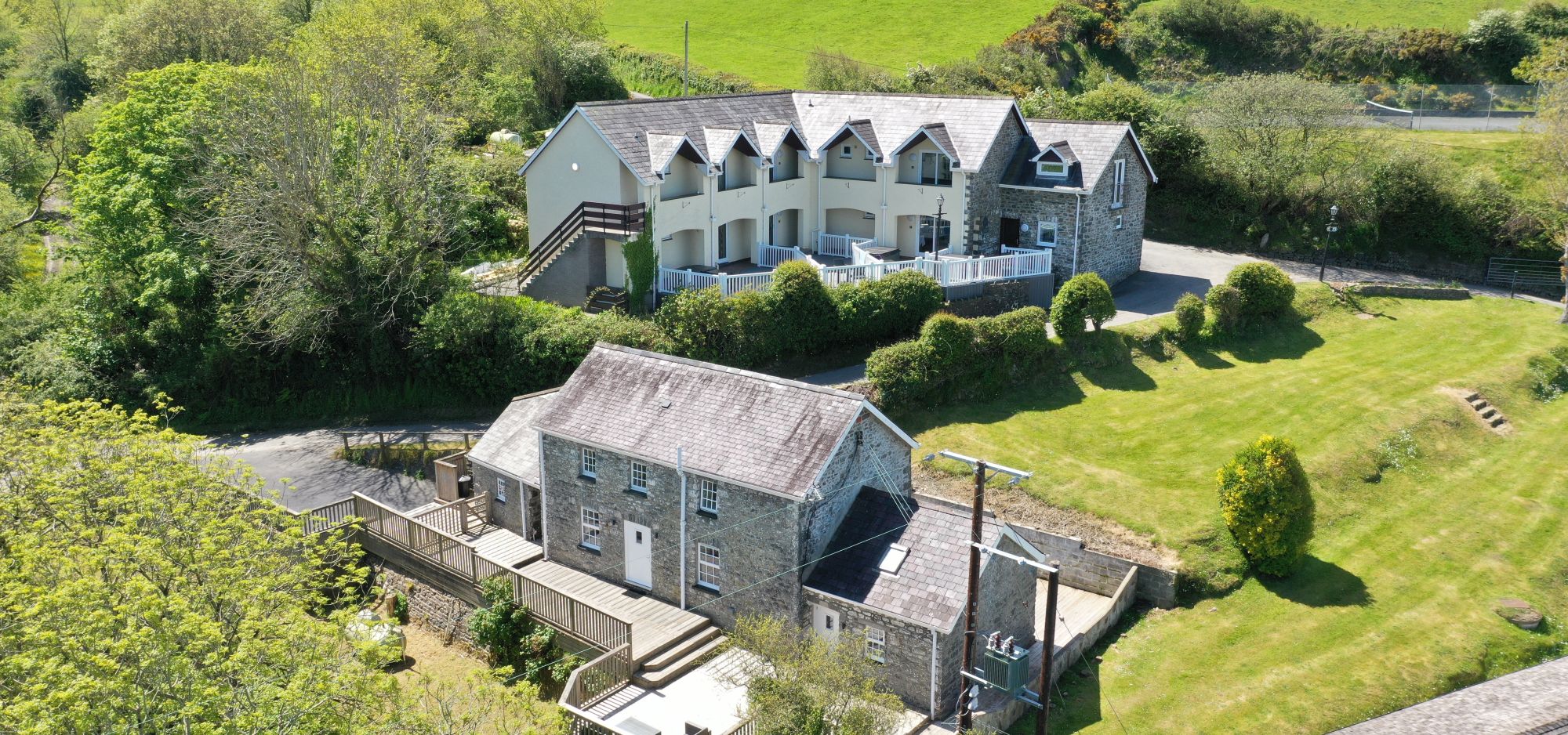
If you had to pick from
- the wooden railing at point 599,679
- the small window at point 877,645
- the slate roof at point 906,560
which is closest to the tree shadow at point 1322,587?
the slate roof at point 906,560

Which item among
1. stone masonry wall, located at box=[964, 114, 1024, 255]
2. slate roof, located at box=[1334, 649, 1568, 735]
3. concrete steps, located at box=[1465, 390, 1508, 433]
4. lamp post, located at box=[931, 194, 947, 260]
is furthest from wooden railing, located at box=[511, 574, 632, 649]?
concrete steps, located at box=[1465, 390, 1508, 433]

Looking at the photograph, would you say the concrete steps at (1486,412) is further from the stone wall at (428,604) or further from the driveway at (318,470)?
the driveway at (318,470)

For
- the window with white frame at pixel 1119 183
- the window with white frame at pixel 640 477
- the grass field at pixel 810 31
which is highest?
the grass field at pixel 810 31

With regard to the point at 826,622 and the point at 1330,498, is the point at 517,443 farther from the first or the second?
the point at 1330,498

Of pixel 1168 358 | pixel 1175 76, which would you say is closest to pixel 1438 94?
pixel 1175 76

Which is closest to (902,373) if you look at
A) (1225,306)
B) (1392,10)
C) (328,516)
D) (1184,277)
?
(1225,306)

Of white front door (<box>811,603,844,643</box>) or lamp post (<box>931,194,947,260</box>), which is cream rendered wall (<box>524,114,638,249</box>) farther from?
white front door (<box>811,603,844,643</box>)
